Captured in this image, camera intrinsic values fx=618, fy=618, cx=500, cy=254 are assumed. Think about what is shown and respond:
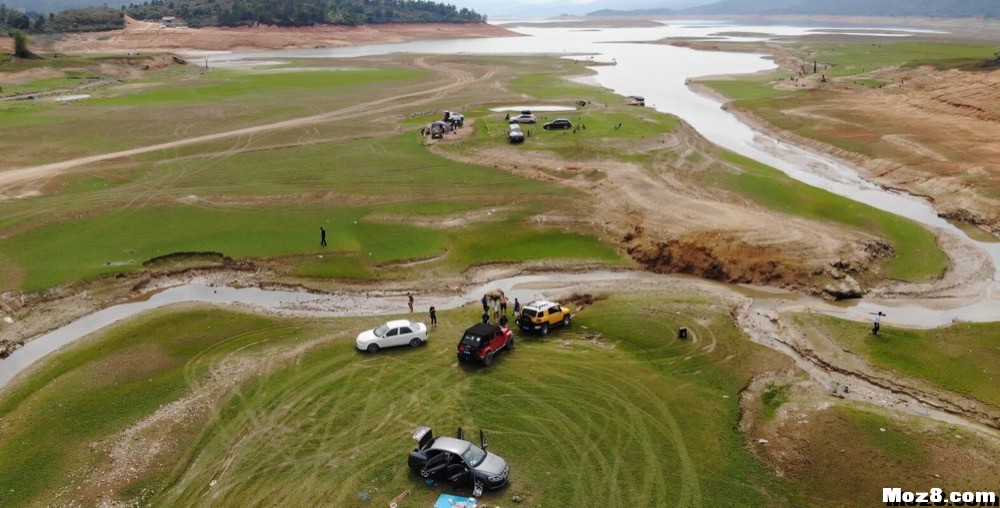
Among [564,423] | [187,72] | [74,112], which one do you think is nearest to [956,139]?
[564,423]

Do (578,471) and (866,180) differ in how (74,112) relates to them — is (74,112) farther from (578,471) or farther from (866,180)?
(866,180)

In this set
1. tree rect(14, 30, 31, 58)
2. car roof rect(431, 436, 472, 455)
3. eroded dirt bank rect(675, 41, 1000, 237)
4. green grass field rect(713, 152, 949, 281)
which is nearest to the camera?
car roof rect(431, 436, 472, 455)

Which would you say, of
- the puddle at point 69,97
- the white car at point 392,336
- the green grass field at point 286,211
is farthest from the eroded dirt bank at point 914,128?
the puddle at point 69,97

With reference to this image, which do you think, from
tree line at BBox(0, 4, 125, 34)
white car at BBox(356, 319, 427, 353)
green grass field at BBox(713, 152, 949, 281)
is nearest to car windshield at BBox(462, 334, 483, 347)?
white car at BBox(356, 319, 427, 353)

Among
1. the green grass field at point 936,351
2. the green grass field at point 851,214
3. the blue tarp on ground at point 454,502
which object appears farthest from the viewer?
the green grass field at point 851,214

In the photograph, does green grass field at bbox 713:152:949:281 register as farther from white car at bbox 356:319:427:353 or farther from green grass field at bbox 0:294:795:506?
white car at bbox 356:319:427:353

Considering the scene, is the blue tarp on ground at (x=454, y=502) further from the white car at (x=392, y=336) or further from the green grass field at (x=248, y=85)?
the green grass field at (x=248, y=85)
